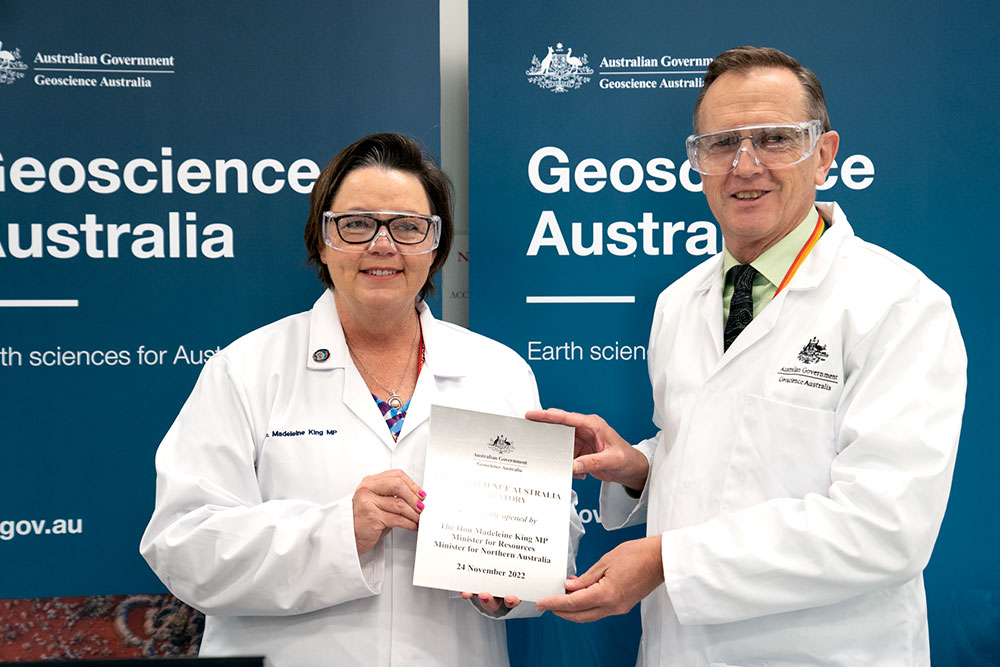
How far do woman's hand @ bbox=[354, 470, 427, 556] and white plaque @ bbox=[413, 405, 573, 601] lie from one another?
31mm

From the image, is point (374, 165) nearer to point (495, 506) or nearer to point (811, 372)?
point (495, 506)

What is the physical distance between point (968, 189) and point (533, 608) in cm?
193

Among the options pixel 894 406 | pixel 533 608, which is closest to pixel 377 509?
pixel 533 608

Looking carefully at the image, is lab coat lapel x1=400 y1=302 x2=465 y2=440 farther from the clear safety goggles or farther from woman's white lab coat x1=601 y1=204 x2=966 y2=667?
the clear safety goggles

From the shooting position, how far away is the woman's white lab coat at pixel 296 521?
1854 millimetres

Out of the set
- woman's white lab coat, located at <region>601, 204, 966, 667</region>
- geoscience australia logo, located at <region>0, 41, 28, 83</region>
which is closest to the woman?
woman's white lab coat, located at <region>601, 204, 966, 667</region>

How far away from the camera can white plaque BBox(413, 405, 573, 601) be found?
72.3 inches

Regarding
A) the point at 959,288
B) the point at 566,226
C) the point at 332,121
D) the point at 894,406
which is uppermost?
the point at 332,121

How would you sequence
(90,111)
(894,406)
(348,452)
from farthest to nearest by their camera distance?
(90,111) < (348,452) < (894,406)

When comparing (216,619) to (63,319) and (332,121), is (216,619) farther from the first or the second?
(332,121)

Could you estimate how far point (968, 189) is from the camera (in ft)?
8.71

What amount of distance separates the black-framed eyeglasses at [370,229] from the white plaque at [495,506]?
0.43m

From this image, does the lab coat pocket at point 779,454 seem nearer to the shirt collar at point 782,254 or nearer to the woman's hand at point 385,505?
the shirt collar at point 782,254

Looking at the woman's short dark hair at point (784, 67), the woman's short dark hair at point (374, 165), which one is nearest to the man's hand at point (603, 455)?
the woman's short dark hair at point (374, 165)
